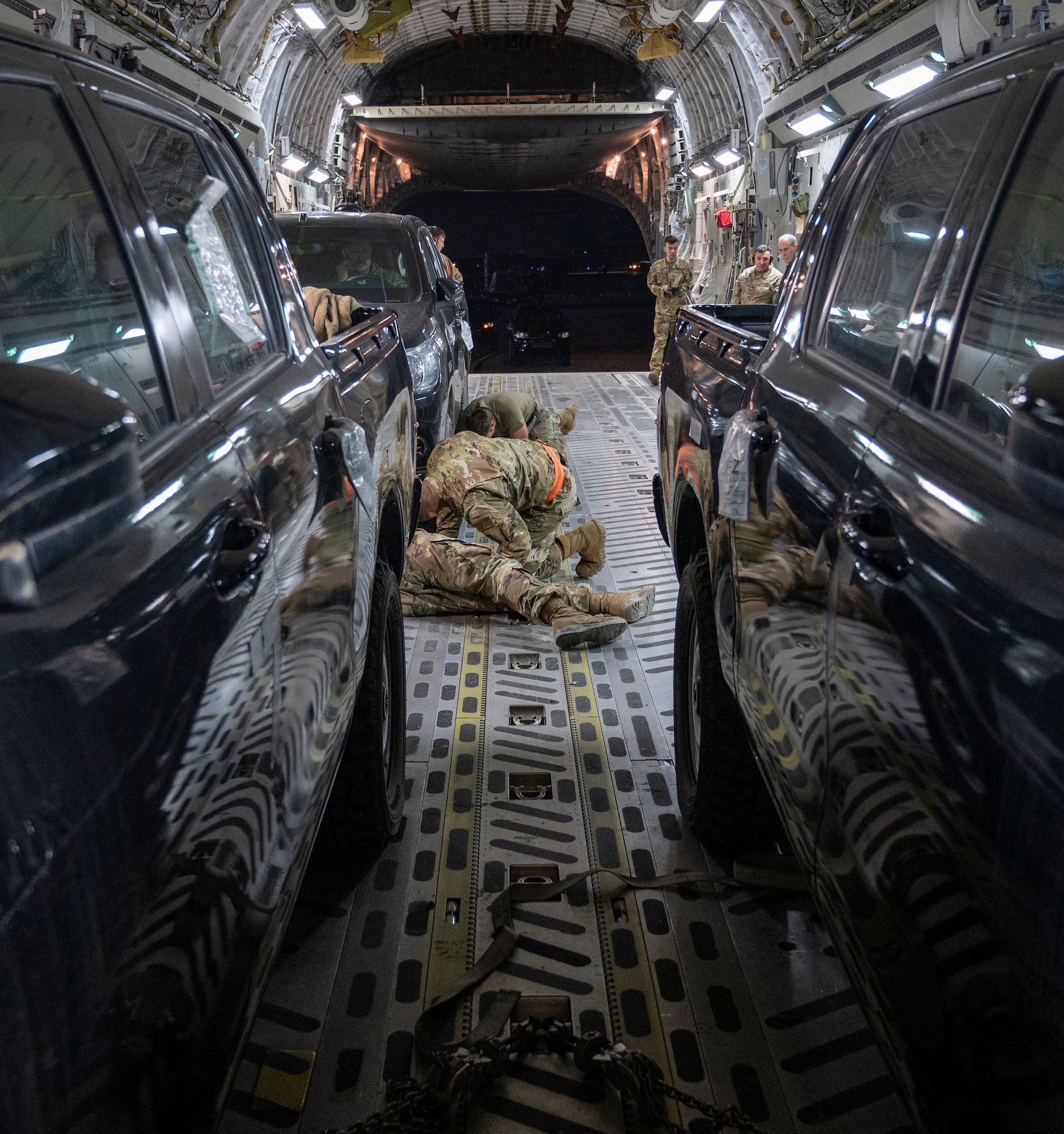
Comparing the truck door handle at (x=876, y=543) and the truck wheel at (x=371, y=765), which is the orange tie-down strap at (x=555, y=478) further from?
the truck door handle at (x=876, y=543)

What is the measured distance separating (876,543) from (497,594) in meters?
3.61

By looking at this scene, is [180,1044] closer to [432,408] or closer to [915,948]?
[915,948]

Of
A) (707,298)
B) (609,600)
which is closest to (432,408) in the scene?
(609,600)

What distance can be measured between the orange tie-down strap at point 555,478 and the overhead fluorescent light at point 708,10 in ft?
29.5

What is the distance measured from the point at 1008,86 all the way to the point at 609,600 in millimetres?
3545

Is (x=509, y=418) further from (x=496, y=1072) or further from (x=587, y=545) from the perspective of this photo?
(x=496, y=1072)

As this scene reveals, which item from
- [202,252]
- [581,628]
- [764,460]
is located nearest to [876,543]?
[764,460]

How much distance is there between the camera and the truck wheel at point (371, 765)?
2920mm

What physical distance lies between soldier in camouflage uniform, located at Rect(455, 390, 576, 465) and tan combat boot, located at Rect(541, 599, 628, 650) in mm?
1546

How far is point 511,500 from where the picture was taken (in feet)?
18.7

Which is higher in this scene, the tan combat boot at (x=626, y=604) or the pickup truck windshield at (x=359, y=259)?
the pickup truck windshield at (x=359, y=259)

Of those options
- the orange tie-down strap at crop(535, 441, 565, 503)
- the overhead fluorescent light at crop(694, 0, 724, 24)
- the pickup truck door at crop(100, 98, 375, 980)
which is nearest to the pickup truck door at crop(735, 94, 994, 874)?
the pickup truck door at crop(100, 98, 375, 980)

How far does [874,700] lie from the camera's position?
1578 mm

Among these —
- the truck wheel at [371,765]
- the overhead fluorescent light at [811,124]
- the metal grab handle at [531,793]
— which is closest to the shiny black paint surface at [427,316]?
the metal grab handle at [531,793]
